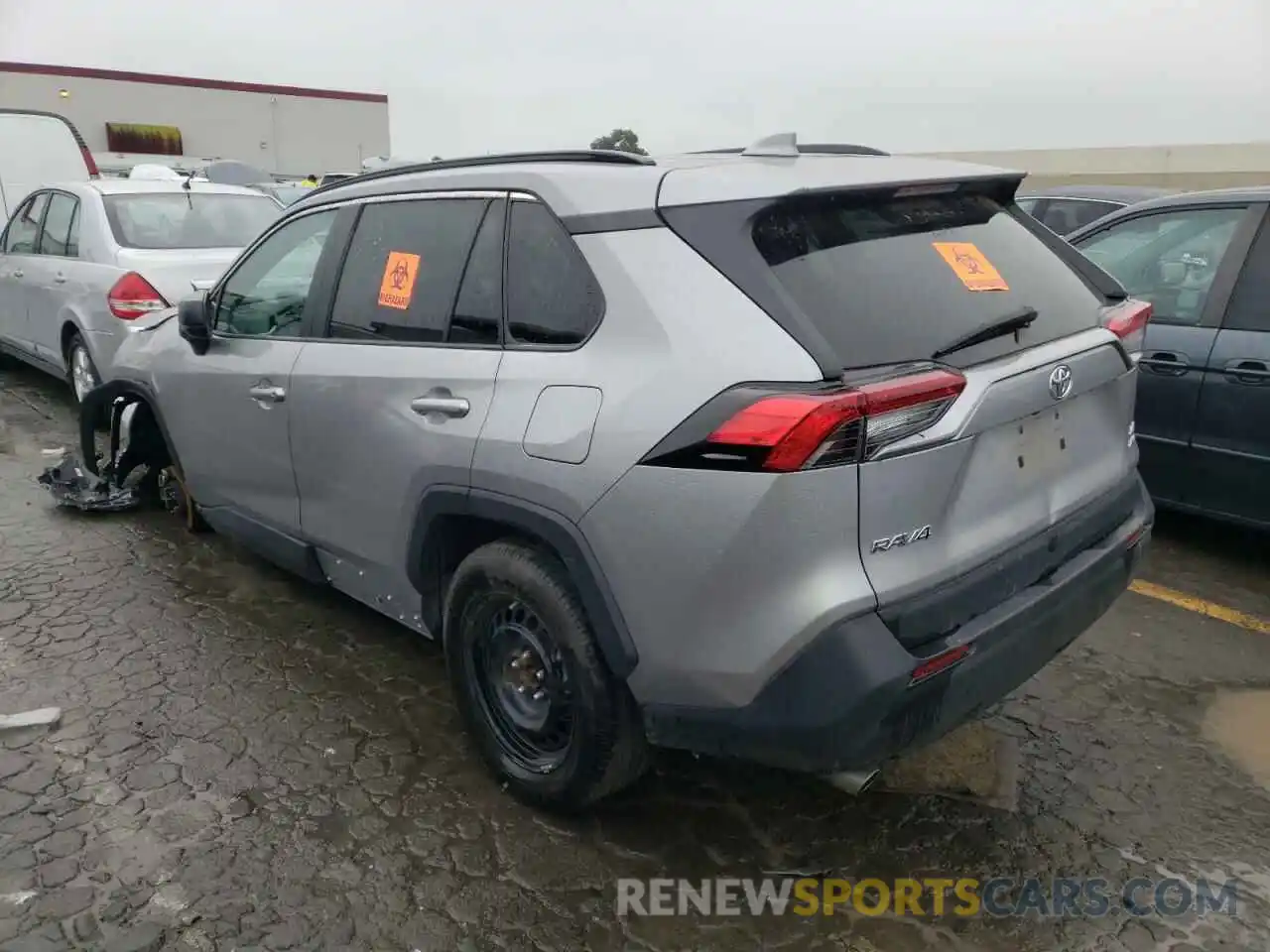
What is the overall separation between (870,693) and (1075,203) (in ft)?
29.4

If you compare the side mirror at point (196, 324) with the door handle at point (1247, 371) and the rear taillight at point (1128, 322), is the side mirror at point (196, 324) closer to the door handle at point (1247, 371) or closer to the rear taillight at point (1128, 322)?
the rear taillight at point (1128, 322)

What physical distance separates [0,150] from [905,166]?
40.7 feet

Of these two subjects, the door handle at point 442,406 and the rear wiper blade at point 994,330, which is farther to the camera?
the door handle at point 442,406

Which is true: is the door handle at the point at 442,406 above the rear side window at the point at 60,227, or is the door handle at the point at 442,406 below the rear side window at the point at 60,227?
below

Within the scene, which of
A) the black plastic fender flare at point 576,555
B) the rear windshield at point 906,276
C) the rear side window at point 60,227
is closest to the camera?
the rear windshield at point 906,276

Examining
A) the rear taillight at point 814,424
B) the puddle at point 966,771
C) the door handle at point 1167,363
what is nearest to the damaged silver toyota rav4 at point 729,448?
the rear taillight at point 814,424

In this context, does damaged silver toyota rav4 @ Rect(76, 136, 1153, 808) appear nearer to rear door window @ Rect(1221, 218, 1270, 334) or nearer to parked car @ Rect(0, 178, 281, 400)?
rear door window @ Rect(1221, 218, 1270, 334)

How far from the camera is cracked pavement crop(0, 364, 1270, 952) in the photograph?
98.8 inches

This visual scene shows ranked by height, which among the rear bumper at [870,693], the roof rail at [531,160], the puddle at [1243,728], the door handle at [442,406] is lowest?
the puddle at [1243,728]

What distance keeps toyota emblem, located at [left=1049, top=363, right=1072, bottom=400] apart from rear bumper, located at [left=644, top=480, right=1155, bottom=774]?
0.47 metres

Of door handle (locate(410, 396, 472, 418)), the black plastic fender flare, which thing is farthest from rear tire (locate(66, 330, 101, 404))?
the black plastic fender flare

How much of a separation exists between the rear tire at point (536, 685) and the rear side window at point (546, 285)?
601mm

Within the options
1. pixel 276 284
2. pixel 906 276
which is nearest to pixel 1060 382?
pixel 906 276

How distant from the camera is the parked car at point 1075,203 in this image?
371 inches
